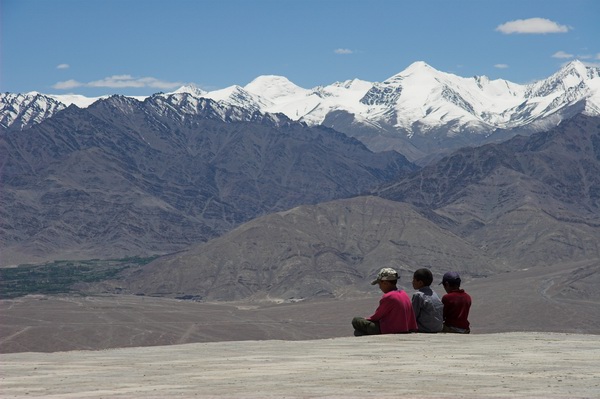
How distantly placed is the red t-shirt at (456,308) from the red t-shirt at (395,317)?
1.79 m

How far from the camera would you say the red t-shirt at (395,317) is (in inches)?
1350

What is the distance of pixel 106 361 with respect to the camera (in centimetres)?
2898

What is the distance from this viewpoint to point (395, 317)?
34.8m

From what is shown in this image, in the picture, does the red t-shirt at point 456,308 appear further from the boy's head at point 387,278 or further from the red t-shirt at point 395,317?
the boy's head at point 387,278

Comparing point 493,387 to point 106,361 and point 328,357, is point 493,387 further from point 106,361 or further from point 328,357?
point 106,361

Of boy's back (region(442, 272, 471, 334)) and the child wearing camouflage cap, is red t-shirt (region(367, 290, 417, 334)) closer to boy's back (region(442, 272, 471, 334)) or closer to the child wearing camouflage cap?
the child wearing camouflage cap

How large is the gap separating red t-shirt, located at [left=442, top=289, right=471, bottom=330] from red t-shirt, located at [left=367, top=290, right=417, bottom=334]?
1788mm

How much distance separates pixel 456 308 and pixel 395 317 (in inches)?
118

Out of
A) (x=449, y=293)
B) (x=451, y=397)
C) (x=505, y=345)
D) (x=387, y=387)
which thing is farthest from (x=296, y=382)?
(x=449, y=293)

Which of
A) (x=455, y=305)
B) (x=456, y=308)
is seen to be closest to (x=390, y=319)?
(x=455, y=305)

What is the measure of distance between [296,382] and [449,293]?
15.4 m

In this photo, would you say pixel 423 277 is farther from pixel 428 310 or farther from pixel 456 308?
pixel 456 308

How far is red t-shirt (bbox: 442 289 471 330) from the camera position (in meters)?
36.2

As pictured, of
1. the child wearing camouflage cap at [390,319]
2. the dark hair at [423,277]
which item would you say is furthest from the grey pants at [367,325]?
the dark hair at [423,277]
